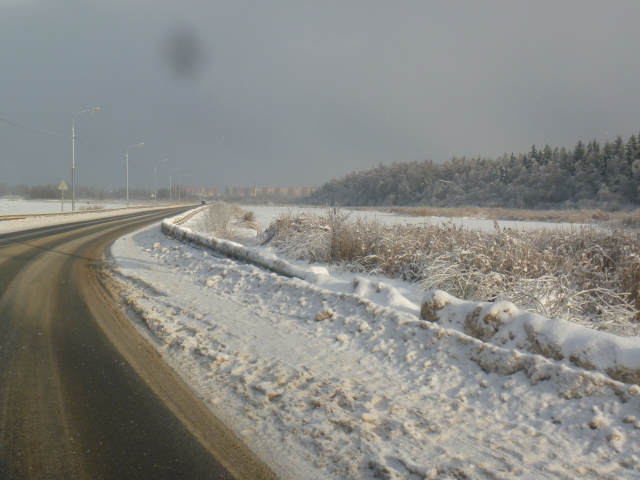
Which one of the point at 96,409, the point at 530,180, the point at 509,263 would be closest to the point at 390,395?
the point at 96,409

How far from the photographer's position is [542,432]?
3426mm

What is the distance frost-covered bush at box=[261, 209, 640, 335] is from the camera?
7.29 meters

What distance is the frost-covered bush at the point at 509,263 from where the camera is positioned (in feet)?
23.9

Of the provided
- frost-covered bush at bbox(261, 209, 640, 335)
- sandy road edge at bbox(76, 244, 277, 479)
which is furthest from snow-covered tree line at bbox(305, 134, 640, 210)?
sandy road edge at bbox(76, 244, 277, 479)

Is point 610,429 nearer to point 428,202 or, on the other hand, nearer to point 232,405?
point 232,405

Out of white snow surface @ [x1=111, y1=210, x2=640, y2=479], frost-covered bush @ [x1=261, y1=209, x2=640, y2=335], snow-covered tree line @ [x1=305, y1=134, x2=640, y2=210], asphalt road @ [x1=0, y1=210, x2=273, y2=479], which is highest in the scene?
snow-covered tree line @ [x1=305, y1=134, x2=640, y2=210]

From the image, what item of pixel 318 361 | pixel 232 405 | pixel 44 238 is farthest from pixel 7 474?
pixel 44 238

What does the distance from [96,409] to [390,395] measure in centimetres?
271

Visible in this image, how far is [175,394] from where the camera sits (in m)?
4.25

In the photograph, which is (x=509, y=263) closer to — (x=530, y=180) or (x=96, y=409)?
(x=96, y=409)

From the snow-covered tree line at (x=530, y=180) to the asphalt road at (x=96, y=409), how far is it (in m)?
42.5

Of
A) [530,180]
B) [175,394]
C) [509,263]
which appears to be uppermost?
[530,180]

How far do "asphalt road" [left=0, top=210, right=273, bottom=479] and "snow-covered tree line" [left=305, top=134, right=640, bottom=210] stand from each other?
139 ft

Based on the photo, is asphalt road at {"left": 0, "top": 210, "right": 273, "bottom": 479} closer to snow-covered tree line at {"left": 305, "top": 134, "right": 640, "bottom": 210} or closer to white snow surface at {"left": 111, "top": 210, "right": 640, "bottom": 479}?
white snow surface at {"left": 111, "top": 210, "right": 640, "bottom": 479}
